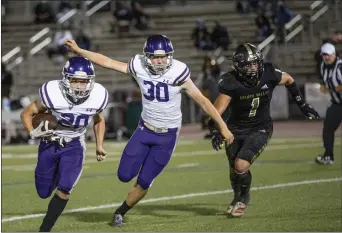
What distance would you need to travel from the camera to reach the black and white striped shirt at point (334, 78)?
37.8ft

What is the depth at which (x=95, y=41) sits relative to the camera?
79.6ft

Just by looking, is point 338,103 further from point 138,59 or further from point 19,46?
point 19,46

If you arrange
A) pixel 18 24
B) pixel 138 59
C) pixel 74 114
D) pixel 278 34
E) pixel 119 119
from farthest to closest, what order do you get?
pixel 18 24, pixel 278 34, pixel 119 119, pixel 138 59, pixel 74 114

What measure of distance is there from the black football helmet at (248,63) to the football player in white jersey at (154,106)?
1.75 feet

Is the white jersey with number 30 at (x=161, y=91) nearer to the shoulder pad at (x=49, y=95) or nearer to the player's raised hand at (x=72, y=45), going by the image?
the player's raised hand at (x=72, y=45)

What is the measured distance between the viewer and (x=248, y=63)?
7688 mm

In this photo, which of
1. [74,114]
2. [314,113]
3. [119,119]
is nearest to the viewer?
[74,114]

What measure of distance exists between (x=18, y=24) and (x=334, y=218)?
64.9 feet

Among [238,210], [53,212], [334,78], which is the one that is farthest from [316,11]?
[53,212]

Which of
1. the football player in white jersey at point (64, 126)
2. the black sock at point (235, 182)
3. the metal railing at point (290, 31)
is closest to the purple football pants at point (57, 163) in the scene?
the football player in white jersey at point (64, 126)

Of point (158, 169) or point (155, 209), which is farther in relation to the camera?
point (155, 209)

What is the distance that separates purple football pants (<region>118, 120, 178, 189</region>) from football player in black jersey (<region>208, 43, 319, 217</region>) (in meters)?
0.43

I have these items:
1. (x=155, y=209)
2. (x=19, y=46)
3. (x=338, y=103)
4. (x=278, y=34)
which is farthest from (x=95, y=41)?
(x=155, y=209)

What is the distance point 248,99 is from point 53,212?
210 centimetres
